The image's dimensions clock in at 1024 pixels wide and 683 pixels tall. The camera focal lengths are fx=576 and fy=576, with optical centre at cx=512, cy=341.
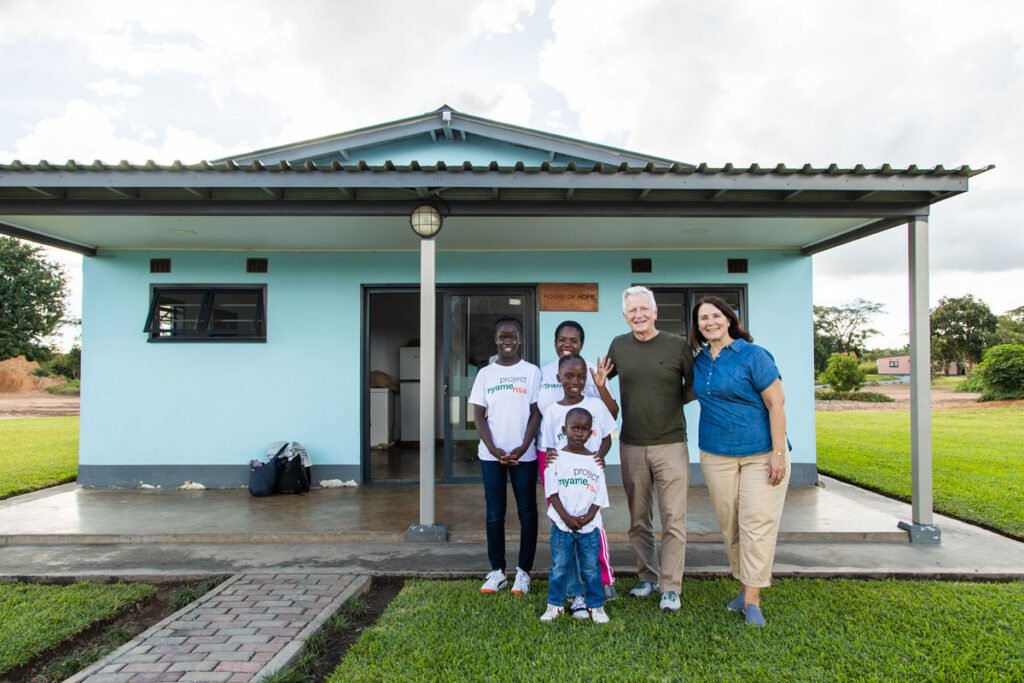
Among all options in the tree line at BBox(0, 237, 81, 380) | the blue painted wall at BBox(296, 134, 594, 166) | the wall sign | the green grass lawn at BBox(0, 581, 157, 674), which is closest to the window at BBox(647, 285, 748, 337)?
the wall sign

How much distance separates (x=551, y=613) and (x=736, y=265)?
15.8 feet

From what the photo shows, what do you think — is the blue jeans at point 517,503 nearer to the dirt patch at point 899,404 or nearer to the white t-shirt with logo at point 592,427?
the white t-shirt with logo at point 592,427

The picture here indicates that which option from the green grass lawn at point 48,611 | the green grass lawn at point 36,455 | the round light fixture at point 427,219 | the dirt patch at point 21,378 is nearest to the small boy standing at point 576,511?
the round light fixture at point 427,219

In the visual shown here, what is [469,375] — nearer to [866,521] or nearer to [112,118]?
[866,521]

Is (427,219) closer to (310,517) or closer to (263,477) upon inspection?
(310,517)

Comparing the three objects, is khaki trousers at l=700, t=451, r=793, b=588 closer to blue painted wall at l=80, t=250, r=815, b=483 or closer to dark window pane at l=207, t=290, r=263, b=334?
blue painted wall at l=80, t=250, r=815, b=483

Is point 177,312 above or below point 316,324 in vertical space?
above

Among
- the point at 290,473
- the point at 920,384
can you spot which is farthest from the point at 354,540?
the point at 920,384

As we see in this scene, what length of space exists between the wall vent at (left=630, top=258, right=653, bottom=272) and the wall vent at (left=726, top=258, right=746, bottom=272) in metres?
0.89

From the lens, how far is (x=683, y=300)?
21.6 feet

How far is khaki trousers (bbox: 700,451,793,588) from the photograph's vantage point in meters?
2.94

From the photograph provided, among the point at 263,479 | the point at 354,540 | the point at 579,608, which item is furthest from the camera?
the point at 263,479

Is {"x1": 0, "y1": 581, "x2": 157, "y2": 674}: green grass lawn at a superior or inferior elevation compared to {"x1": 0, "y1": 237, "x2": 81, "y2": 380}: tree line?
inferior

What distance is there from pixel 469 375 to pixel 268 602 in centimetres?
347
